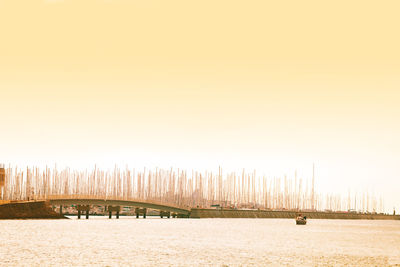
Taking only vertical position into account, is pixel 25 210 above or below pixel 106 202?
below

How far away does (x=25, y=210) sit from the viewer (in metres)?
104

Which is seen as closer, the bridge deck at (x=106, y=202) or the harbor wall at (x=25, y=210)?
the harbor wall at (x=25, y=210)

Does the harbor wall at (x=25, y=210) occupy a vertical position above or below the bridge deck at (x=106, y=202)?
below

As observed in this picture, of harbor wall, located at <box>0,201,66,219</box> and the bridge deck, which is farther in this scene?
the bridge deck

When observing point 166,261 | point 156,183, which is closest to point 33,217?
point 156,183

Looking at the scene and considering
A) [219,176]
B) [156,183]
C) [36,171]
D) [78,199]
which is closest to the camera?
[78,199]

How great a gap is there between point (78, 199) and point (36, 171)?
1547cm

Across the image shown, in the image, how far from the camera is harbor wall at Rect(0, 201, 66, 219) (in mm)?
100250

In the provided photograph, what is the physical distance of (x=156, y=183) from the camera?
14962 centimetres

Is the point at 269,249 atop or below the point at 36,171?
below

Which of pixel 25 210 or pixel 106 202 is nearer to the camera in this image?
pixel 25 210

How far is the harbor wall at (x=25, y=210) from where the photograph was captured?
100 meters

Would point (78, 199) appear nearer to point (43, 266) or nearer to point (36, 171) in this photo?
point (36, 171)

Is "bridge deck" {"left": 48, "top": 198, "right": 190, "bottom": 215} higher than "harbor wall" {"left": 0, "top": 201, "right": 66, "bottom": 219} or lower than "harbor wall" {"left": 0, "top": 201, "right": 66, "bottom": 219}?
→ higher
